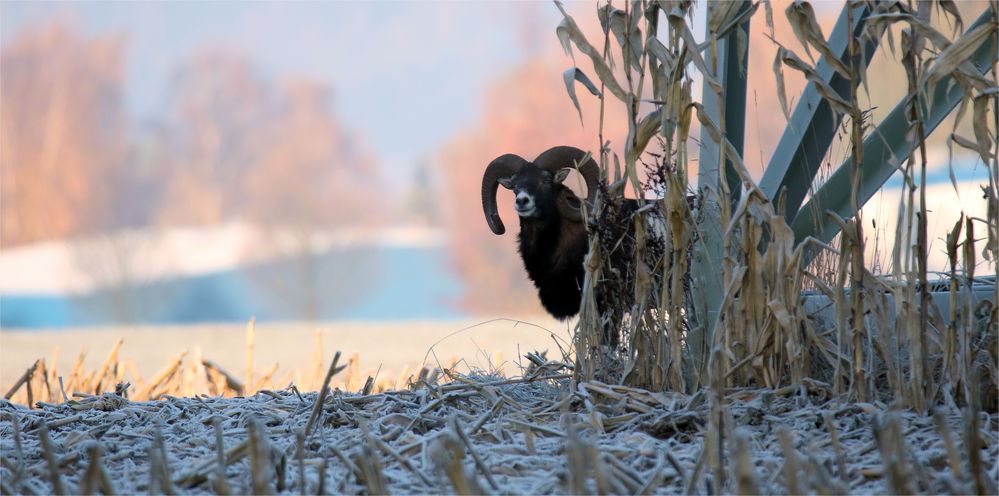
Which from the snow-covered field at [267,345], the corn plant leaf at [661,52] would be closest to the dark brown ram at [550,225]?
the corn plant leaf at [661,52]

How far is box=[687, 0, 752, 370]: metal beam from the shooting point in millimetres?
4031

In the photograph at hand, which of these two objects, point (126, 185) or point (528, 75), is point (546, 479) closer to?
point (528, 75)

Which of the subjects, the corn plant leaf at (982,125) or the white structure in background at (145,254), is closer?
the corn plant leaf at (982,125)

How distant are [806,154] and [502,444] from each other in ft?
6.72

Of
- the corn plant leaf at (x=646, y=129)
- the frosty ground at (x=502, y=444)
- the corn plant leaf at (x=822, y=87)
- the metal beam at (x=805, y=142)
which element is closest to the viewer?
the frosty ground at (x=502, y=444)

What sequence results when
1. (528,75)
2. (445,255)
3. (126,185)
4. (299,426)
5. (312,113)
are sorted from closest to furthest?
(299,426) < (528,75) < (445,255) < (126,185) < (312,113)

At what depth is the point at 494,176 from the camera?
24.7 ft

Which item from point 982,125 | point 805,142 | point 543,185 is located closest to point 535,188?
point 543,185

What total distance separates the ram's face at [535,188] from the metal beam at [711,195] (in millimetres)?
2616

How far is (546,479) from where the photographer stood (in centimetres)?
291

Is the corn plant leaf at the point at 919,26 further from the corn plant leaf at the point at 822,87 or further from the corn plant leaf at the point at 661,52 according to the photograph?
the corn plant leaf at the point at 661,52

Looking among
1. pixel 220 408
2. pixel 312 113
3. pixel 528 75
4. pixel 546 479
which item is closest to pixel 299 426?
pixel 220 408

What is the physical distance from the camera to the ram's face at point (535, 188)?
7.15m

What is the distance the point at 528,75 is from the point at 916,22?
29.2 m
